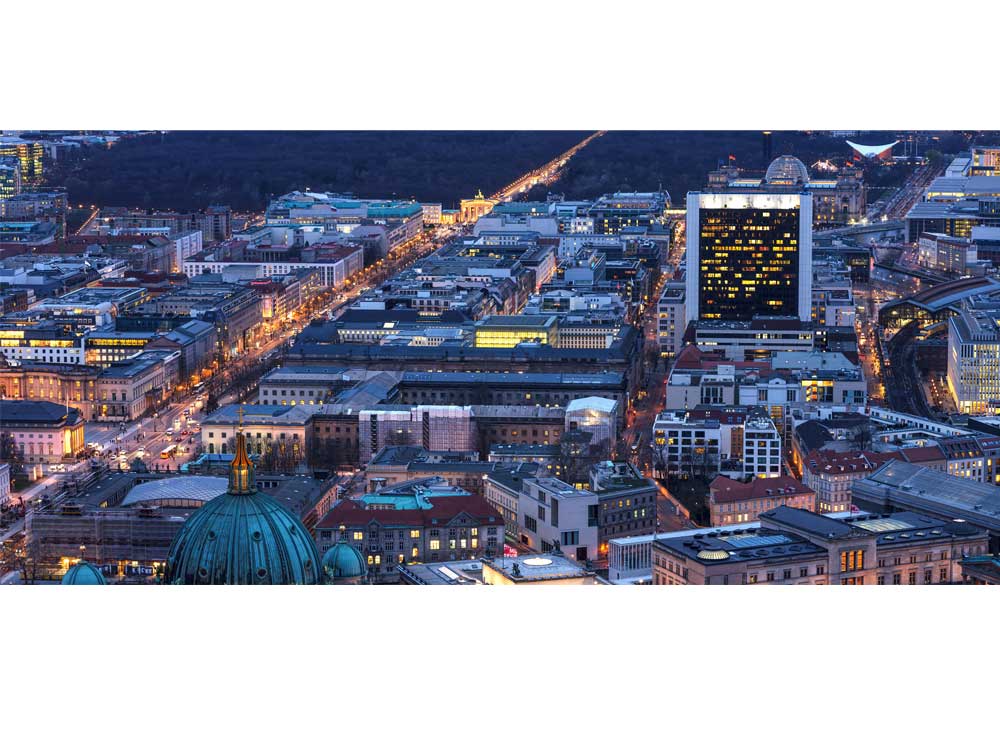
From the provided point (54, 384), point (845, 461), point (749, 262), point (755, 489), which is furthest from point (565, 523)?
point (749, 262)

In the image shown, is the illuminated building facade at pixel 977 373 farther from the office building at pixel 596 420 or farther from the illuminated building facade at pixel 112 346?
the illuminated building facade at pixel 112 346

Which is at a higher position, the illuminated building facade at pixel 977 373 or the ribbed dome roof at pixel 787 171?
the ribbed dome roof at pixel 787 171

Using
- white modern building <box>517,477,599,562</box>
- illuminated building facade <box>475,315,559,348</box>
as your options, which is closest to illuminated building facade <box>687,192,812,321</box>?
illuminated building facade <box>475,315,559,348</box>

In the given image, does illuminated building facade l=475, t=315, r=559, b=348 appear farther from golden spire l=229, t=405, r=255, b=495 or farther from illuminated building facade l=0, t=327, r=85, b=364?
A: golden spire l=229, t=405, r=255, b=495

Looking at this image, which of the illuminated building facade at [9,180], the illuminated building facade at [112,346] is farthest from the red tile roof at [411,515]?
the illuminated building facade at [9,180]

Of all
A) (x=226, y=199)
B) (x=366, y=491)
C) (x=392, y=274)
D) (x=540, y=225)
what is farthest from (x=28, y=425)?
(x=226, y=199)

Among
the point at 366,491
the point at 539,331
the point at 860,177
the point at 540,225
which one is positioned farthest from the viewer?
the point at 860,177

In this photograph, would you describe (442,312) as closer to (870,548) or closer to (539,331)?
(539,331)
